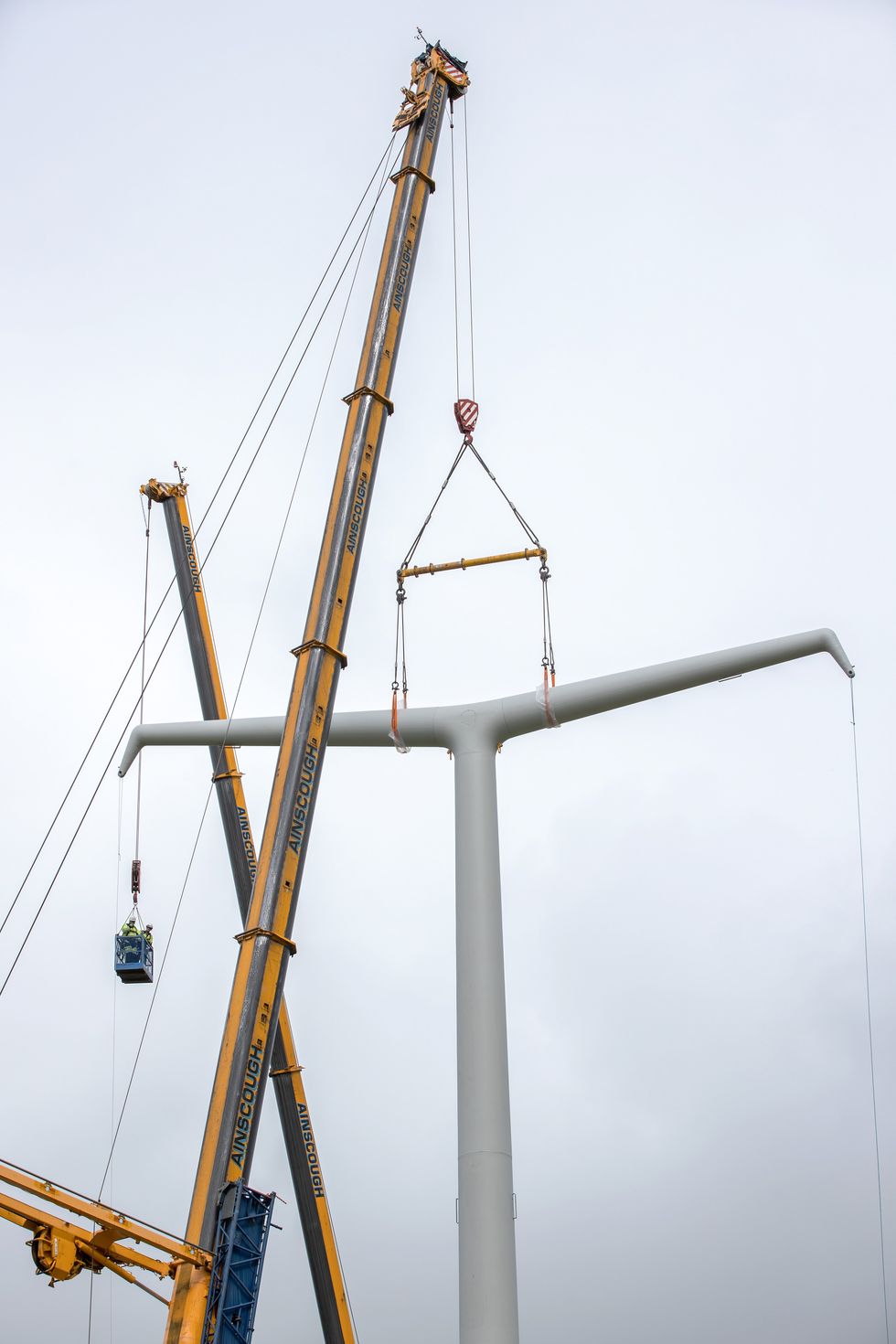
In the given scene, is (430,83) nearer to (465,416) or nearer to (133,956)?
(465,416)

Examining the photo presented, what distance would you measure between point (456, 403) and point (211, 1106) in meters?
13.0

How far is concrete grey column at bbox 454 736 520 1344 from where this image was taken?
17.7 m

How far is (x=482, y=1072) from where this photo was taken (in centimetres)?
1892

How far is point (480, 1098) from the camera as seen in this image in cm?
1881

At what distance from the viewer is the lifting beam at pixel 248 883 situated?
90.0 feet

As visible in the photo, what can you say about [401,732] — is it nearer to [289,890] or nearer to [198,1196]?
[289,890]

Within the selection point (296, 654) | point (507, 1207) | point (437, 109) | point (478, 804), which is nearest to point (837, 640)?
point (478, 804)

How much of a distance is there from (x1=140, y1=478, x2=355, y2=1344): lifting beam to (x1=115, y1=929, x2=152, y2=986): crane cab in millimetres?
2050

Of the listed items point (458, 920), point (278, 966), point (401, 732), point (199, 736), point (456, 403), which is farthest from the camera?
point (456, 403)

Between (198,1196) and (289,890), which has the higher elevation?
(289,890)

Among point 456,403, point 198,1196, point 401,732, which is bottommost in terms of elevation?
point 198,1196

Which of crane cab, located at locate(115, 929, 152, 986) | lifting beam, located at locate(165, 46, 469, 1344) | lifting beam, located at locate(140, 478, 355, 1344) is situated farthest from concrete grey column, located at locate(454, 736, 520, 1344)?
crane cab, located at locate(115, 929, 152, 986)

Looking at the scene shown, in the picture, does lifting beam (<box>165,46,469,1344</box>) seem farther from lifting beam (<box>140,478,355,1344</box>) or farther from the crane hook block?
lifting beam (<box>140,478,355,1344</box>)

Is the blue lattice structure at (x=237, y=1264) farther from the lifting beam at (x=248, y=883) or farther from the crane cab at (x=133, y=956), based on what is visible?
the crane cab at (x=133, y=956)
